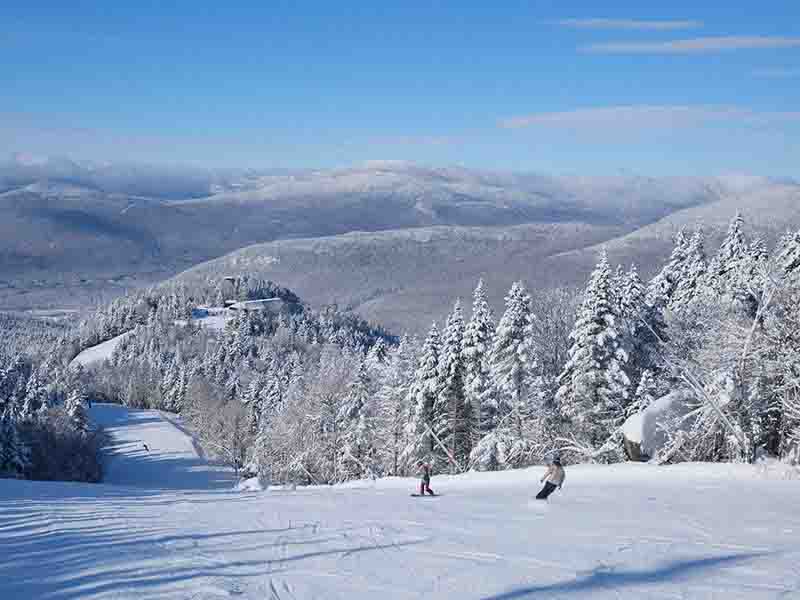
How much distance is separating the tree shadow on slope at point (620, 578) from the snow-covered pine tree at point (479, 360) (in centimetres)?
2203

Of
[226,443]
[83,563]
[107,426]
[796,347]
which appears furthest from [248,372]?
[83,563]

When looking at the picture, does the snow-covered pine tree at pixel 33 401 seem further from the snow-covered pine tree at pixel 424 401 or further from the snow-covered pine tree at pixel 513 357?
the snow-covered pine tree at pixel 513 357

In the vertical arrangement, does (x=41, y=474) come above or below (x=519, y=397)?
below

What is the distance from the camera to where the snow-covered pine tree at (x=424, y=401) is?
35250 millimetres

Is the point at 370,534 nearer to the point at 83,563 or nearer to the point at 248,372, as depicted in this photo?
the point at 83,563

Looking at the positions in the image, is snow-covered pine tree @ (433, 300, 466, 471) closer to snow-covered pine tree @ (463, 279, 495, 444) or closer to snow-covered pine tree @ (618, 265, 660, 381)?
snow-covered pine tree @ (463, 279, 495, 444)

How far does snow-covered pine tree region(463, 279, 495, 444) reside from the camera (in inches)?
1314

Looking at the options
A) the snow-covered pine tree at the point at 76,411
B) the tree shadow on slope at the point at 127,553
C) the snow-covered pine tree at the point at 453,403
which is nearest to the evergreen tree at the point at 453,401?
the snow-covered pine tree at the point at 453,403

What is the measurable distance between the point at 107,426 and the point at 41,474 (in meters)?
40.0

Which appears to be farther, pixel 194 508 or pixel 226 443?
pixel 226 443

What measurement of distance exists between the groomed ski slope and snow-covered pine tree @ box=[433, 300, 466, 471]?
15.3 m

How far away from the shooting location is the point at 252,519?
13922mm

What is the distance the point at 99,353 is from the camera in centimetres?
15225

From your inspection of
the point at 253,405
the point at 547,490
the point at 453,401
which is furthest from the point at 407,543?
the point at 253,405
